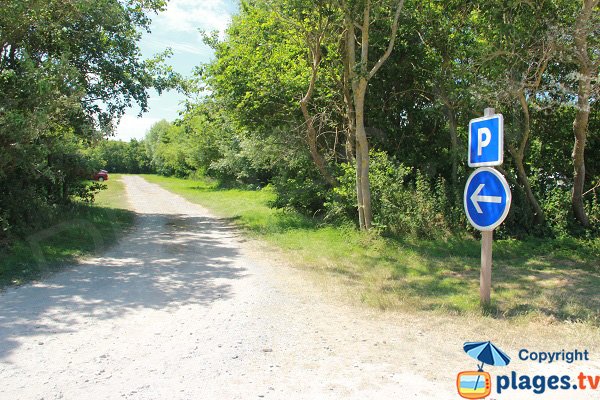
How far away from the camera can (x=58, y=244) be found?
10367mm

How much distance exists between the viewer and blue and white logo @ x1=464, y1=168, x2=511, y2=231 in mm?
5668

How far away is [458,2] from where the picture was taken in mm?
11367

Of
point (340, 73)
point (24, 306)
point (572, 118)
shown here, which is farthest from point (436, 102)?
point (24, 306)

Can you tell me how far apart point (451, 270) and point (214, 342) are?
5.66m

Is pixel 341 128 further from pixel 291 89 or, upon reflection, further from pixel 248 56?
pixel 248 56

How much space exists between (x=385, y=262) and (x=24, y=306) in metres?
6.45

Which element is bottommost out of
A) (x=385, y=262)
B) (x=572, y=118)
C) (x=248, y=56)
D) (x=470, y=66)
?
(x=385, y=262)

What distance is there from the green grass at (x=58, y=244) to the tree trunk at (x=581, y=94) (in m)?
10.8

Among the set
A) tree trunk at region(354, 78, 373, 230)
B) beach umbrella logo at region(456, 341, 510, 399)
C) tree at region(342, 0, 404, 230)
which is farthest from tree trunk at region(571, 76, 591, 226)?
beach umbrella logo at region(456, 341, 510, 399)

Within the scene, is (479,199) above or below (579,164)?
below

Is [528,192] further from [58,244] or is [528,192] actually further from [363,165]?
[58,244]

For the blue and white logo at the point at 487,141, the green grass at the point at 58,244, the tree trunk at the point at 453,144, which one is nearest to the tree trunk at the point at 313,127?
the tree trunk at the point at 453,144

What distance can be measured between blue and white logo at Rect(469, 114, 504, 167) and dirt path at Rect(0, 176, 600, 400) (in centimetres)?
208

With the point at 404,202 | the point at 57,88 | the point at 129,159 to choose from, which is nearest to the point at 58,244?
the point at 57,88
